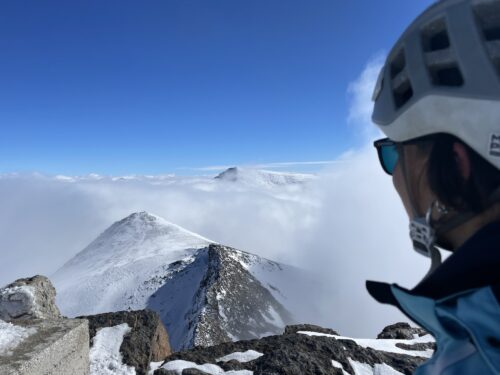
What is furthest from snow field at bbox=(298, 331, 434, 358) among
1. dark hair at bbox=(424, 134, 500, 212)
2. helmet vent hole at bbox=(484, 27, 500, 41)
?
helmet vent hole at bbox=(484, 27, 500, 41)

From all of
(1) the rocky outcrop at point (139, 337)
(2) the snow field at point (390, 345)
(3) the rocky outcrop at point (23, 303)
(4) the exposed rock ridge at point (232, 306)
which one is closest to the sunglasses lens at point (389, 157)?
(1) the rocky outcrop at point (139, 337)

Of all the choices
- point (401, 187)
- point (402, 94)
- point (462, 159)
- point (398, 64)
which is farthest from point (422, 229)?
point (398, 64)

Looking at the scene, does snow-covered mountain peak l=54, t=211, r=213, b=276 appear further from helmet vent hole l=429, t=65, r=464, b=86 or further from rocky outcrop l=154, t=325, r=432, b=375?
helmet vent hole l=429, t=65, r=464, b=86

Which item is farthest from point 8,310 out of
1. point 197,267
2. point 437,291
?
point 197,267

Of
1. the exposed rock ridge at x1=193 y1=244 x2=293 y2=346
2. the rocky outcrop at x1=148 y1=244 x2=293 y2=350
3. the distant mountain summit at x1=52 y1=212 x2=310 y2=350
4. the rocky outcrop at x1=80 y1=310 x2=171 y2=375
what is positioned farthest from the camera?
the distant mountain summit at x1=52 y1=212 x2=310 y2=350

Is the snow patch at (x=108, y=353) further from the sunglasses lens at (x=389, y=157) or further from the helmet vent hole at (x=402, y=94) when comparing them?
the helmet vent hole at (x=402, y=94)
